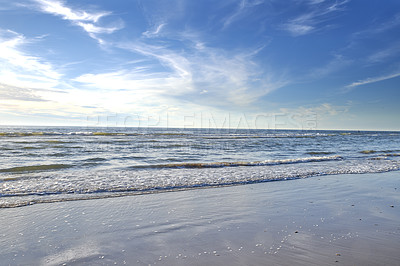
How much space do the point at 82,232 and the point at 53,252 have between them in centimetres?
76

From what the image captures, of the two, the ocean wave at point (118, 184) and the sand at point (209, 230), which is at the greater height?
the sand at point (209, 230)

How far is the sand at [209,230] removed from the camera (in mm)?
3742

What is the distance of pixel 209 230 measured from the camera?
476cm

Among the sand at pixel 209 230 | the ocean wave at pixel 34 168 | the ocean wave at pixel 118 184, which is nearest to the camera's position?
the sand at pixel 209 230

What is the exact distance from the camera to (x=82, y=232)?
4.65 metres

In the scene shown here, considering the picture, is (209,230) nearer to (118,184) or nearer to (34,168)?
(118,184)

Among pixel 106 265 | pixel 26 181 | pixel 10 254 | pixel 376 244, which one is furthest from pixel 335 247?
pixel 26 181

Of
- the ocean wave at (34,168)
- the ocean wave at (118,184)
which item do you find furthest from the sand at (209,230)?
the ocean wave at (34,168)

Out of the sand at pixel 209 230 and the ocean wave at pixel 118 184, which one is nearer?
the sand at pixel 209 230

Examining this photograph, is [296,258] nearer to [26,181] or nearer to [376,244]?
[376,244]

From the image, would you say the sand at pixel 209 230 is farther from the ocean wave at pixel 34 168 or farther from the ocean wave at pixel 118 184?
the ocean wave at pixel 34 168

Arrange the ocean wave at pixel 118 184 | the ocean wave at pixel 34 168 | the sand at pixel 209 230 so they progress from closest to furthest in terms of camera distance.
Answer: the sand at pixel 209 230 → the ocean wave at pixel 118 184 → the ocean wave at pixel 34 168

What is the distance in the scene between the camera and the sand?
3742 mm

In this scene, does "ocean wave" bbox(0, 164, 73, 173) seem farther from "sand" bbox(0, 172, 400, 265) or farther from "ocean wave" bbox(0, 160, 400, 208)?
"sand" bbox(0, 172, 400, 265)
